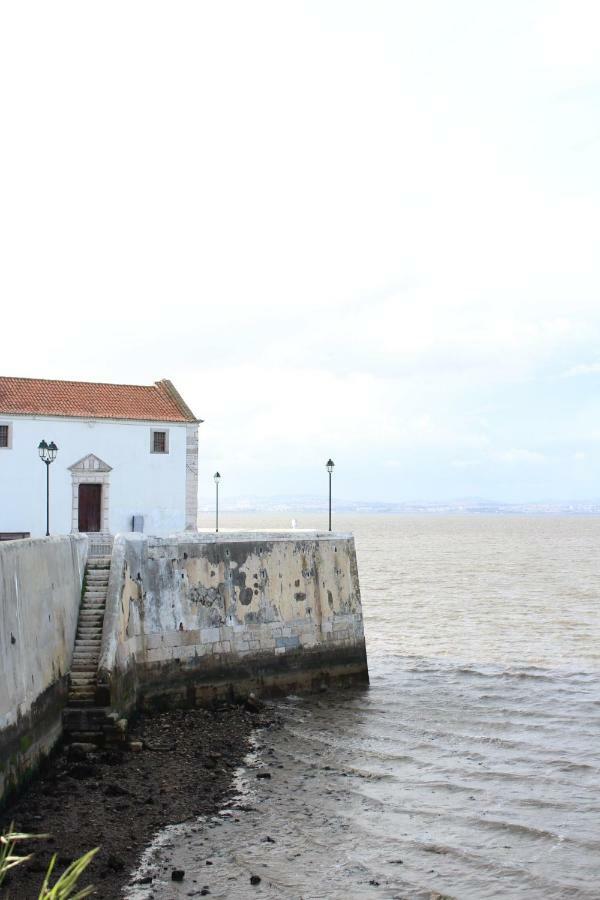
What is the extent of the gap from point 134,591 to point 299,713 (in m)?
3.84

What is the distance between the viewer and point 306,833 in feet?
36.6

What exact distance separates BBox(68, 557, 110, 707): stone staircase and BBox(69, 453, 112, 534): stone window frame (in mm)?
13653

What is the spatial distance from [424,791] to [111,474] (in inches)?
780

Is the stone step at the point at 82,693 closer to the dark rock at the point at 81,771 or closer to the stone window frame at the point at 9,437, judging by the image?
the dark rock at the point at 81,771

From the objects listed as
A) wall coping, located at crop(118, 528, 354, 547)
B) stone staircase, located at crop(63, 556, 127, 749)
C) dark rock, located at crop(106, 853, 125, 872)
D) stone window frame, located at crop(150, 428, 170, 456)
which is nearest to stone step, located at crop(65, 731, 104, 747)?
stone staircase, located at crop(63, 556, 127, 749)

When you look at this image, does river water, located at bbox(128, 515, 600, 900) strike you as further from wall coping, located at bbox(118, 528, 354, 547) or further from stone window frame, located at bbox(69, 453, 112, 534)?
stone window frame, located at bbox(69, 453, 112, 534)

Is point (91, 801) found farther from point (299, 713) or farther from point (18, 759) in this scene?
point (299, 713)

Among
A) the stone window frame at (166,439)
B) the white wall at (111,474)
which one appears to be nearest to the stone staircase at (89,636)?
the white wall at (111,474)

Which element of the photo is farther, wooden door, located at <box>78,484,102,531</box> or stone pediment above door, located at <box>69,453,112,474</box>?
wooden door, located at <box>78,484,102,531</box>

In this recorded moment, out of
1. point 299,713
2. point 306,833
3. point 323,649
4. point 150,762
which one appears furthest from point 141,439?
point 306,833

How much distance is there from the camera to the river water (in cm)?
1000

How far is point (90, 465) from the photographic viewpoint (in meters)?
30.2

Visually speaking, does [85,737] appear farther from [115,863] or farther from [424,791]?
[424,791]

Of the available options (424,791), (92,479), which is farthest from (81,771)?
(92,479)
